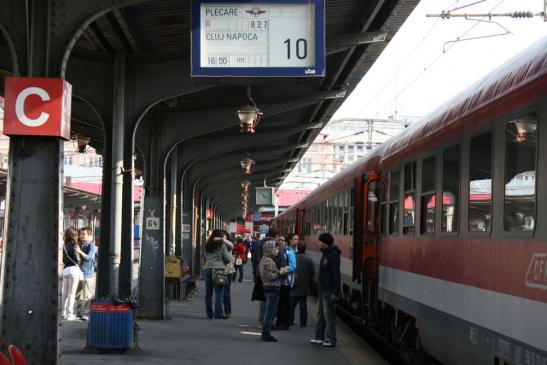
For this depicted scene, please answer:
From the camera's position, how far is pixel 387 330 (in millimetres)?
12305

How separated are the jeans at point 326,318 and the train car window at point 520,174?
19.2 ft

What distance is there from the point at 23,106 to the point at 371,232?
20.2 feet

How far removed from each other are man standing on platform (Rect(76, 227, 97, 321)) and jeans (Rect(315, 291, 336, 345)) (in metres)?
4.73

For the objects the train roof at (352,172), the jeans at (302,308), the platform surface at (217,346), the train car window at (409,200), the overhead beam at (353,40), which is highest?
the overhead beam at (353,40)

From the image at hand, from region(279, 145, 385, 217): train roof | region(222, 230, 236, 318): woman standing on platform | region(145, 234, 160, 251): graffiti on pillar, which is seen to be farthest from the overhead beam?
region(145, 234, 160, 251): graffiti on pillar

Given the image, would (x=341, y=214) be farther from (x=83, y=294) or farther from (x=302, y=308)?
(x=83, y=294)

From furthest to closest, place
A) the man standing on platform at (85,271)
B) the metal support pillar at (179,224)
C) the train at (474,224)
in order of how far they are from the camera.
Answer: the metal support pillar at (179,224), the man standing on platform at (85,271), the train at (474,224)

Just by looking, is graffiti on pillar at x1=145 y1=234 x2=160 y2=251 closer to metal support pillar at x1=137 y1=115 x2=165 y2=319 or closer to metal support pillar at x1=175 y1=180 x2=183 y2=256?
metal support pillar at x1=137 y1=115 x2=165 y2=319

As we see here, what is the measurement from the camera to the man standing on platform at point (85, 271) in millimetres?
15070

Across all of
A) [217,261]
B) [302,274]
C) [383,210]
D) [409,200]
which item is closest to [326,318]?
[383,210]

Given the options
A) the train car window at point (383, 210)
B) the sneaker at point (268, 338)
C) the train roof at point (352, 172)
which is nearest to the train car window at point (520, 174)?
→ the train car window at point (383, 210)

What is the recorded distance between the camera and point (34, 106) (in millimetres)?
7957

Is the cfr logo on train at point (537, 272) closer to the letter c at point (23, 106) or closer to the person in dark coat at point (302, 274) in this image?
the letter c at point (23, 106)

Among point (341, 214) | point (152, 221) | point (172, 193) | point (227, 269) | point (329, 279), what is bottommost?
point (227, 269)
